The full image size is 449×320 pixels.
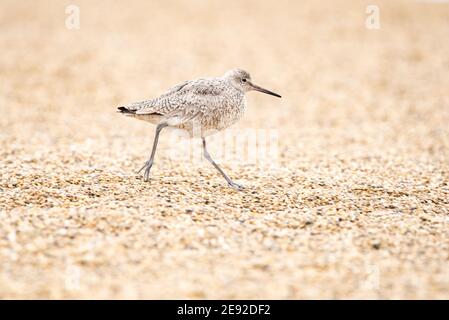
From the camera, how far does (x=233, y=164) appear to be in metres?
7.38

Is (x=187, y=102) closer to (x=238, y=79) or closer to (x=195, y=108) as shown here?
(x=195, y=108)

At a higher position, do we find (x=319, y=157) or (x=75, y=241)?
(x=319, y=157)

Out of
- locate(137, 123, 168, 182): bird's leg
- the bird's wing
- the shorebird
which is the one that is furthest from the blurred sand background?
the bird's wing

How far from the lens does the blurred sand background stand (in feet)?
12.7

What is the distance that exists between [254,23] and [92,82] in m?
6.64

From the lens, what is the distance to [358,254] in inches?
167

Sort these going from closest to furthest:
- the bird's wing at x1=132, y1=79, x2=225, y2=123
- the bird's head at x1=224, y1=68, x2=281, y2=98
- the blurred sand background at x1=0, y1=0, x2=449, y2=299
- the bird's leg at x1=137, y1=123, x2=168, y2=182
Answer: the blurred sand background at x1=0, y1=0, x2=449, y2=299 → the bird's wing at x1=132, y1=79, x2=225, y2=123 → the bird's leg at x1=137, y1=123, x2=168, y2=182 → the bird's head at x1=224, y1=68, x2=281, y2=98

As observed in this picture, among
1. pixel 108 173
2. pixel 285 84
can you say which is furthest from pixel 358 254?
pixel 285 84

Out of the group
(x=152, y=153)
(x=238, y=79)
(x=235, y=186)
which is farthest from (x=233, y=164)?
(x=152, y=153)

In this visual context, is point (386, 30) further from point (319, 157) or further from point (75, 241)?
point (75, 241)

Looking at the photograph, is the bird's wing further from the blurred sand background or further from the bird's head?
the blurred sand background

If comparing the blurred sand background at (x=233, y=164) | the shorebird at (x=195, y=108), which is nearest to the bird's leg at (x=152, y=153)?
the shorebird at (x=195, y=108)

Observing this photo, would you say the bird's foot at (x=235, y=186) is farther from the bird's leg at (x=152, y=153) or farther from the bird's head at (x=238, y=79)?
the bird's head at (x=238, y=79)

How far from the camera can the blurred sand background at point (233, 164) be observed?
12.7 ft
